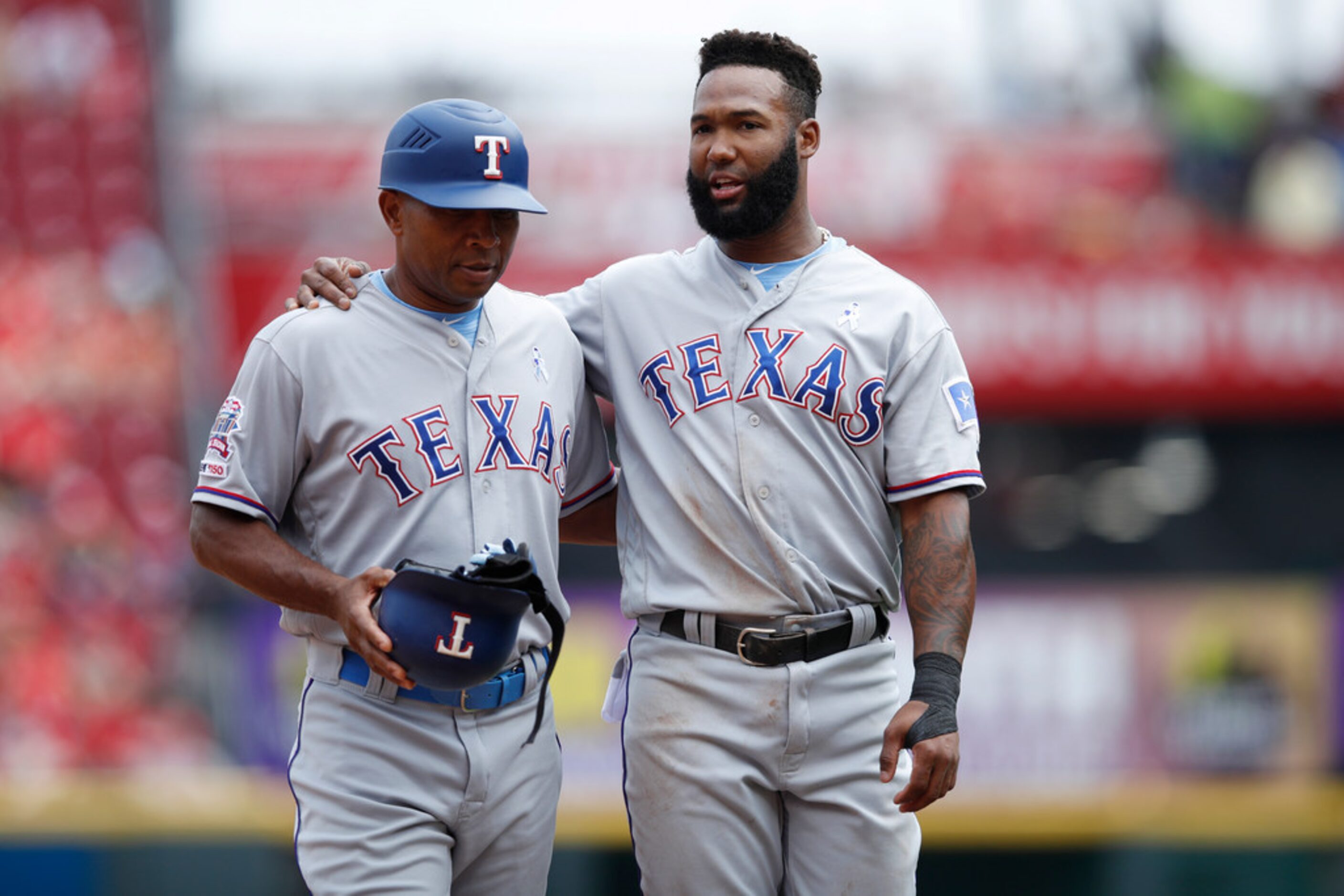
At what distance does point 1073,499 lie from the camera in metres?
11.6

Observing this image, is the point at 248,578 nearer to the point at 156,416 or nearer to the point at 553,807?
the point at 553,807

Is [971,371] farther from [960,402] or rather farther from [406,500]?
[406,500]

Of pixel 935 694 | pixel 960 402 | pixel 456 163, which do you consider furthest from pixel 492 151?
pixel 935 694

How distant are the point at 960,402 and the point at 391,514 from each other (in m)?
1.05

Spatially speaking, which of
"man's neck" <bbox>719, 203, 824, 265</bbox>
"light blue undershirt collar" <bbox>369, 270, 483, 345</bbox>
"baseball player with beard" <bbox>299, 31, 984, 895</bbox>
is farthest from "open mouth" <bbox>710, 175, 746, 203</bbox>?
"light blue undershirt collar" <bbox>369, 270, 483, 345</bbox>

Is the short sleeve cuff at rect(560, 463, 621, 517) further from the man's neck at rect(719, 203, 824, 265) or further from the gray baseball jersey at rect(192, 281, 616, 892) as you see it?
the man's neck at rect(719, 203, 824, 265)

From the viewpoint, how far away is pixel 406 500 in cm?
290

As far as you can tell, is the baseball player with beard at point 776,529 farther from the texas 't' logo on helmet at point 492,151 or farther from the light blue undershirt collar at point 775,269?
the texas 't' logo on helmet at point 492,151

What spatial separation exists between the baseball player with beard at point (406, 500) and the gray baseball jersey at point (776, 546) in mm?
214

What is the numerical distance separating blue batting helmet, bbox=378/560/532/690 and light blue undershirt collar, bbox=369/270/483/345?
1.62 ft

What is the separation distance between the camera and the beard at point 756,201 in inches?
119

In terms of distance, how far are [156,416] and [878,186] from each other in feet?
17.2

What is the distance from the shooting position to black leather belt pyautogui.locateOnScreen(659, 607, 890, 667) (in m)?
2.96

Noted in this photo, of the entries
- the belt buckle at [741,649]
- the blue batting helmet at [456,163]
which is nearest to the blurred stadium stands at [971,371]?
the belt buckle at [741,649]
